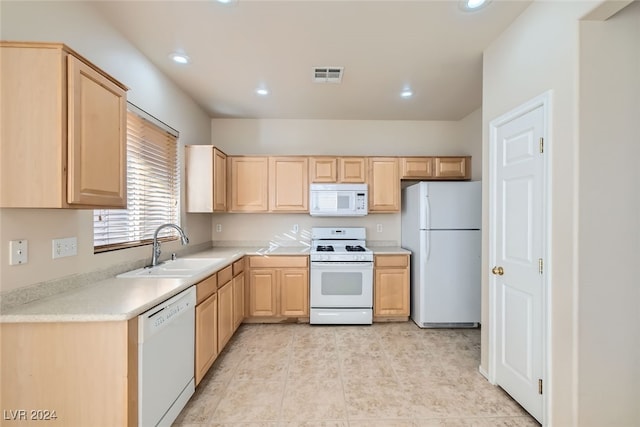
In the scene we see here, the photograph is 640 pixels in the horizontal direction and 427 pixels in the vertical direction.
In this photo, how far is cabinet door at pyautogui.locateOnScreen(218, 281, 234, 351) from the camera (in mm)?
2631

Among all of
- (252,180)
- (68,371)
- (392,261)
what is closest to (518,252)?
(392,261)

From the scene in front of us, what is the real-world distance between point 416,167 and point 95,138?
345 centimetres

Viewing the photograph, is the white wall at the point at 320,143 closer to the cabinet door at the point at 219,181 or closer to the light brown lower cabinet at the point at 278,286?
the cabinet door at the point at 219,181

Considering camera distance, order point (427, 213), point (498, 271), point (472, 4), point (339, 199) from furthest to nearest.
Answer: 1. point (339, 199)
2. point (427, 213)
3. point (498, 271)
4. point (472, 4)

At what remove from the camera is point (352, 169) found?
3900 mm

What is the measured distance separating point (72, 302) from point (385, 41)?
8.67ft

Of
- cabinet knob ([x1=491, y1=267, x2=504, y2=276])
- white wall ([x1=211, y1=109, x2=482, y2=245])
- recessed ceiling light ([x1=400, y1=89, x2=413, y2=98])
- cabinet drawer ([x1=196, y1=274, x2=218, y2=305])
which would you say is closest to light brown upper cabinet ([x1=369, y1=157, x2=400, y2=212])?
white wall ([x1=211, y1=109, x2=482, y2=245])

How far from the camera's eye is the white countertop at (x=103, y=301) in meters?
1.30

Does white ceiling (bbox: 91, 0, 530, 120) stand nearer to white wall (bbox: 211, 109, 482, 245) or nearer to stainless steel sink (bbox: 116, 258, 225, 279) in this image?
white wall (bbox: 211, 109, 482, 245)

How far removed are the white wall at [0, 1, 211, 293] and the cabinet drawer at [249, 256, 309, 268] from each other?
4.16 feet

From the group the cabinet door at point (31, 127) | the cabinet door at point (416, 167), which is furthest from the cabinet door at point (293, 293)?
the cabinet door at point (31, 127)

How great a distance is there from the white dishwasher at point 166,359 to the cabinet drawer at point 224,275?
1.90 feet

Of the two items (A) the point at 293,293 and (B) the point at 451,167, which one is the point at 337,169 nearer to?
(B) the point at 451,167
